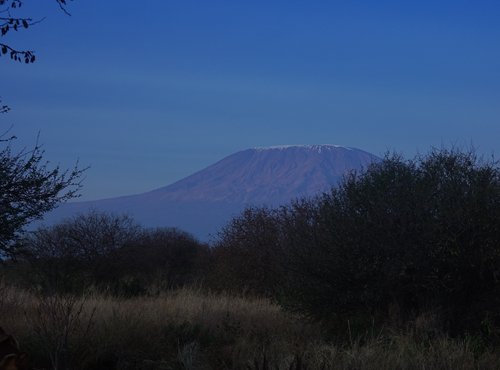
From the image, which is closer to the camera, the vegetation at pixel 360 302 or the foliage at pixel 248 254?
the vegetation at pixel 360 302

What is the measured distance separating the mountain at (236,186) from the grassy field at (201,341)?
12805 cm

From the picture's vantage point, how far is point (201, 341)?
35.0 ft

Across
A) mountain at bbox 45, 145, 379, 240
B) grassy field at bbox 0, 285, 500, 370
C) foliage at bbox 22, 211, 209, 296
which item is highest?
mountain at bbox 45, 145, 379, 240

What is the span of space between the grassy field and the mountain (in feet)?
420

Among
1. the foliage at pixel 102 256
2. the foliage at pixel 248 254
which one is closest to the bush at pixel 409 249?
the foliage at pixel 248 254

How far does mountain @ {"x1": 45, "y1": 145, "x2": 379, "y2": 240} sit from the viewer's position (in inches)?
6004

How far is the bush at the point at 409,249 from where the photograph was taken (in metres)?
9.77

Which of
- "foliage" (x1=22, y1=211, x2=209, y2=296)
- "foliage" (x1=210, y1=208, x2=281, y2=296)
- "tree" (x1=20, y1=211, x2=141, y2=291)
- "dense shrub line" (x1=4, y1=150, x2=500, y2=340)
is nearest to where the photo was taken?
"dense shrub line" (x1=4, y1=150, x2=500, y2=340)

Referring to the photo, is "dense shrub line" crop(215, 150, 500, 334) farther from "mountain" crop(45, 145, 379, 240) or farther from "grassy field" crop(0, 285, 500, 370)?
"mountain" crop(45, 145, 379, 240)

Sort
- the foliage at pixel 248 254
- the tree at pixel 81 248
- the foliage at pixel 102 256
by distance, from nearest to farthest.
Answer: the foliage at pixel 248 254 → the foliage at pixel 102 256 → the tree at pixel 81 248

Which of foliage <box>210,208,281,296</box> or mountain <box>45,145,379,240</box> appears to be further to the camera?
mountain <box>45,145,379,240</box>

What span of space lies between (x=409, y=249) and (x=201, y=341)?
11.1 ft

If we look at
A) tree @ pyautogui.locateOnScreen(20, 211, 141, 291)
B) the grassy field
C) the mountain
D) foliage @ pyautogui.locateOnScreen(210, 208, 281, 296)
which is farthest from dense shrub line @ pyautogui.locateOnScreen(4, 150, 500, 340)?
the mountain

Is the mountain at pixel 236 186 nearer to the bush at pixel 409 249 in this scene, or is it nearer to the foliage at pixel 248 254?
the foliage at pixel 248 254
